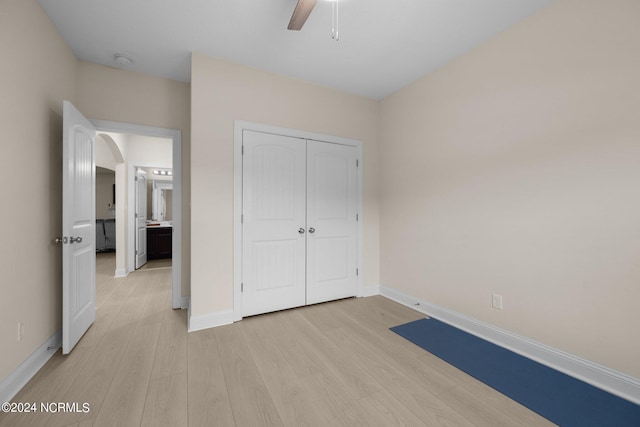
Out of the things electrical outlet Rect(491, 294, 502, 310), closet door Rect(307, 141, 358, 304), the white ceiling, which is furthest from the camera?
closet door Rect(307, 141, 358, 304)

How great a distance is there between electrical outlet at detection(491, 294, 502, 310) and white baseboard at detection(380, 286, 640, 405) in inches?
7.4

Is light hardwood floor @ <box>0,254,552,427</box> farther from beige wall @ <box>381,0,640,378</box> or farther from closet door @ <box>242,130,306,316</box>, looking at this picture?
beige wall @ <box>381,0,640,378</box>

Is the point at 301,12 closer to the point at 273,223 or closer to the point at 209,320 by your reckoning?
the point at 273,223

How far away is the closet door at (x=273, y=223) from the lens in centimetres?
277

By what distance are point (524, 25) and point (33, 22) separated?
3.75 m

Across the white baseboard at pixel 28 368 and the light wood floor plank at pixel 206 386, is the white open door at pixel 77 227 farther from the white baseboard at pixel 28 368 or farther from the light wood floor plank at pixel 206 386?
the light wood floor plank at pixel 206 386

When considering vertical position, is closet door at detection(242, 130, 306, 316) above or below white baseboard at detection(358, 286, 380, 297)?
above

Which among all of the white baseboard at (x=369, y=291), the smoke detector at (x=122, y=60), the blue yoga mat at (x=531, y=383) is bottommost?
the blue yoga mat at (x=531, y=383)

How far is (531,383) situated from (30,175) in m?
3.80

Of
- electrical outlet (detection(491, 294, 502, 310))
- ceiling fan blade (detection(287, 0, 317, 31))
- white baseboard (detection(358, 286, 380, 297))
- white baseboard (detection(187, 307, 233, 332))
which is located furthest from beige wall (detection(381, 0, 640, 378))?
white baseboard (detection(187, 307, 233, 332))

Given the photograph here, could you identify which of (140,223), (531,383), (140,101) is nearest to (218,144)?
(140,101)

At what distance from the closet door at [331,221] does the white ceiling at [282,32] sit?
3.22 feet

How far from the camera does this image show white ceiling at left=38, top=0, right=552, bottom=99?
6.38 feet

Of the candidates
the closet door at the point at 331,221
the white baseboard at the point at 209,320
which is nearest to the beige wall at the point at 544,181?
the closet door at the point at 331,221
